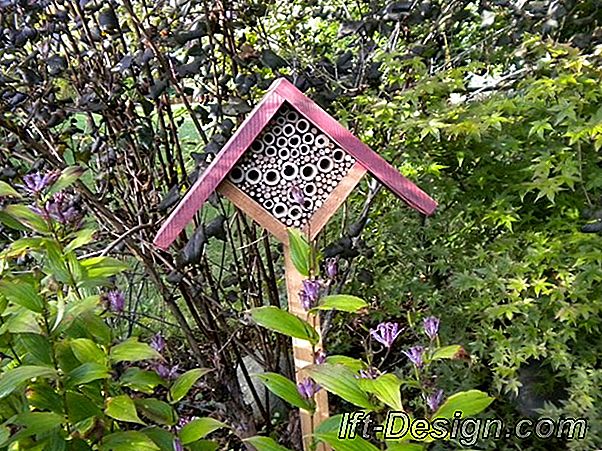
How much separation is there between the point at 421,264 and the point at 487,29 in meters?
0.80

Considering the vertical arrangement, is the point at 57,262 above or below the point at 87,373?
above

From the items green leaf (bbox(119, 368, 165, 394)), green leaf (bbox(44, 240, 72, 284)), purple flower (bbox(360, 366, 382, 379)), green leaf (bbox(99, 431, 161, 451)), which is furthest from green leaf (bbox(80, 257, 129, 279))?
purple flower (bbox(360, 366, 382, 379))

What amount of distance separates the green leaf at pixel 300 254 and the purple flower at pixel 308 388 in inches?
7.5

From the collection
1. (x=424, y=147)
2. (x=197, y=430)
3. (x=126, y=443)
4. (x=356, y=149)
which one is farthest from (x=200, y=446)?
(x=424, y=147)

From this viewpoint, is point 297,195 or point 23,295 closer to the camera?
point 23,295

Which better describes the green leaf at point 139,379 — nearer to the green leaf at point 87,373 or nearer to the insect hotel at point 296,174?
the green leaf at point 87,373

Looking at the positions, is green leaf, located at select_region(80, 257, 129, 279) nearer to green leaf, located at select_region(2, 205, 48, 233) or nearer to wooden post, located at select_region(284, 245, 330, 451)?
green leaf, located at select_region(2, 205, 48, 233)

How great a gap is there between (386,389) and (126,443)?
0.45m

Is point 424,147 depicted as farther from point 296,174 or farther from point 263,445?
point 263,445

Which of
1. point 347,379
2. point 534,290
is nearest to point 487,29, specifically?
point 534,290

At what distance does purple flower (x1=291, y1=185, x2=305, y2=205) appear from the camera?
3.94 ft

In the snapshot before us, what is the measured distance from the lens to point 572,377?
5.21 feet

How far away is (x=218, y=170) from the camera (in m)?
1.19

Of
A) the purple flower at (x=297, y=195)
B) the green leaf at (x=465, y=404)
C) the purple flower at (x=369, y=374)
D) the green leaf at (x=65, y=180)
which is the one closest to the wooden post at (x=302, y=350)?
the purple flower at (x=297, y=195)
